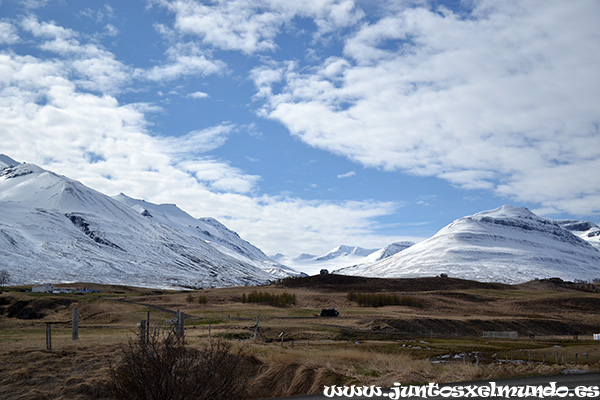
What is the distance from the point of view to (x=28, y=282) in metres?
188

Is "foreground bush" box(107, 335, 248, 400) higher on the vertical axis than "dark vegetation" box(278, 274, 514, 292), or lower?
lower

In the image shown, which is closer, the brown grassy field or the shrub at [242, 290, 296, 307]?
the brown grassy field


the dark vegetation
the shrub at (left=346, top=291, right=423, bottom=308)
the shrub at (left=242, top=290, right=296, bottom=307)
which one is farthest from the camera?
the dark vegetation

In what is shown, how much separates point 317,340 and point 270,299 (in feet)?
179

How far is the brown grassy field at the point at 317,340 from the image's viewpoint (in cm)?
2144

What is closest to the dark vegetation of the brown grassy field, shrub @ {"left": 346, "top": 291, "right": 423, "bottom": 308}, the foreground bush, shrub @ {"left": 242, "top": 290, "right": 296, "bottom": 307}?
the brown grassy field

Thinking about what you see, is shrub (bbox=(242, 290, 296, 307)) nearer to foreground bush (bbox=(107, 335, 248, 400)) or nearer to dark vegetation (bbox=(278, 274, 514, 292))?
dark vegetation (bbox=(278, 274, 514, 292))

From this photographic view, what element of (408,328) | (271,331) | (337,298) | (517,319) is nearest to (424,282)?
(337,298)

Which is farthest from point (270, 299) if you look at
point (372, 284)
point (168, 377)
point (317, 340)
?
point (168, 377)

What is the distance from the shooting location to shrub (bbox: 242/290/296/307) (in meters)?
104

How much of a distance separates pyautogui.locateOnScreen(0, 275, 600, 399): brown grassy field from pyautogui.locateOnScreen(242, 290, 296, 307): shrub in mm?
2290

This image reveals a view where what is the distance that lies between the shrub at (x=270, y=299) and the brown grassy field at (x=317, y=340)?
90.1 inches

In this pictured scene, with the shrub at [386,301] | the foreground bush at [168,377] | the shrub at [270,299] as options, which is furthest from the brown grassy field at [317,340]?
the foreground bush at [168,377]

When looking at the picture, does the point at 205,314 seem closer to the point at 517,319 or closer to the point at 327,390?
the point at 517,319
